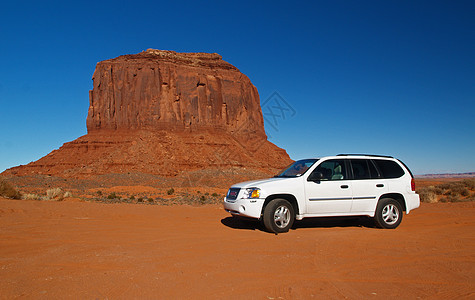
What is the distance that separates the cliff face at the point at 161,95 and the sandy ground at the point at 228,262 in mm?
66773

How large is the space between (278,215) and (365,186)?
240cm

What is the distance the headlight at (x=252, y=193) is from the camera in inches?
282

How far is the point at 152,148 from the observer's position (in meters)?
62.9

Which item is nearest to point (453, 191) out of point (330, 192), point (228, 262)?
point (330, 192)

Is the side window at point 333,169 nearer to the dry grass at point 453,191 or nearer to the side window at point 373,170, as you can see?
the side window at point 373,170

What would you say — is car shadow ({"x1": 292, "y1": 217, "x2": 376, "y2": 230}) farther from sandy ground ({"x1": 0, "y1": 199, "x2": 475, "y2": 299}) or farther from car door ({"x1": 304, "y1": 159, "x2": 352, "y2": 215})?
car door ({"x1": 304, "y1": 159, "x2": 352, "y2": 215})

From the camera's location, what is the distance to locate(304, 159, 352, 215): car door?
744cm

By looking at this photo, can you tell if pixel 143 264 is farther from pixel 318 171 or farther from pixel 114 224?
pixel 318 171

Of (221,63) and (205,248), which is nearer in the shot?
(205,248)

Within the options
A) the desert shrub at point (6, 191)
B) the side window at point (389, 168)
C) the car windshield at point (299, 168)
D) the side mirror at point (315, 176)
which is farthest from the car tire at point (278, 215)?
the desert shrub at point (6, 191)

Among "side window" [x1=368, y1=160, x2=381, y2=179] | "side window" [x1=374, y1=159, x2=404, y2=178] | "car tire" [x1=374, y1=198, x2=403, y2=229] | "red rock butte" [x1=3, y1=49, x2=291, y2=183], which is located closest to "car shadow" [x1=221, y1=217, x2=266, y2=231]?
"car tire" [x1=374, y1=198, x2=403, y2=229]

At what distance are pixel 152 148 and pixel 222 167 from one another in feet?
46.4

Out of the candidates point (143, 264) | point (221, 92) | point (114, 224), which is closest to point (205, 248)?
point (143, 264)

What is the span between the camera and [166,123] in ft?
237
